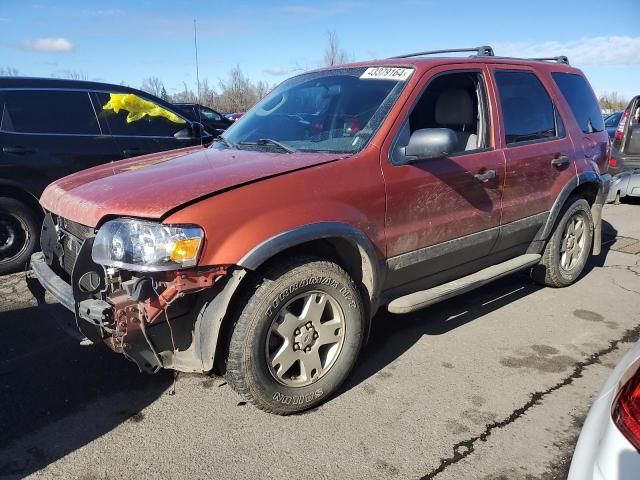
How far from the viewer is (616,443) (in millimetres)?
1502

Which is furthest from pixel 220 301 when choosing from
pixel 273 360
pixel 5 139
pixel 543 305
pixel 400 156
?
pixel 5 139

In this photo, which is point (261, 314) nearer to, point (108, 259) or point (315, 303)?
point (315, 303)

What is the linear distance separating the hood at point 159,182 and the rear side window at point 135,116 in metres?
2.61

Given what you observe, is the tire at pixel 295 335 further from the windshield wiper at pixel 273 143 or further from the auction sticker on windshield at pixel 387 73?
the auction sticker on windshield at pixel 387 73

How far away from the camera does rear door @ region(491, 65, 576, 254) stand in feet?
13.0

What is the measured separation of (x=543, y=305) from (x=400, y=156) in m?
2.26

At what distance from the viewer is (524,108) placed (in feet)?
13.8

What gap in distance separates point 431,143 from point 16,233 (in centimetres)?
427

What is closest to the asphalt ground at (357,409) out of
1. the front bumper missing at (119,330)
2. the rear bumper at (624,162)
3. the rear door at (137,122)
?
the front bumper missing at (119,330)

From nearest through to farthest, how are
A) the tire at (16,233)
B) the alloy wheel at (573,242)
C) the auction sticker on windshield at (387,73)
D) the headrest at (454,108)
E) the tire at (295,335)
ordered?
the tire at (295,335)
the auction sticker on windshield at (387,73)
the headrest at (454,108)
the alloy wheel at (573,242)
the tire at (16,233)

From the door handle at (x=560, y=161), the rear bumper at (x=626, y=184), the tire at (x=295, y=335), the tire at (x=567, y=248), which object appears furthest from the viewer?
the rear bumper at (x=626, y=184)

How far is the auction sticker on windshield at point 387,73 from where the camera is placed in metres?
3.46

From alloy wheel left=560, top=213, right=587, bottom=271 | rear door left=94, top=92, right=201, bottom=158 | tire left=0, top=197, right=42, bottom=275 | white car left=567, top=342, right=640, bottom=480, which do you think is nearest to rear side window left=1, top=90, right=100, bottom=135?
rear door left=94, top=92, right=201, bottom=158

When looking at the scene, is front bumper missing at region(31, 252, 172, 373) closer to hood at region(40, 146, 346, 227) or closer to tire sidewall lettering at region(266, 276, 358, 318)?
hood at region(40, 146, 346, 227)
